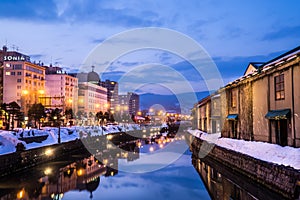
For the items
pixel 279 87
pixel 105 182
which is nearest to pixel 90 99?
pixel 105 182

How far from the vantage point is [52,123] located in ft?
200

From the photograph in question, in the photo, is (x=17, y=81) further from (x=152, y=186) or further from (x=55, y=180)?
(x=152, y=186)

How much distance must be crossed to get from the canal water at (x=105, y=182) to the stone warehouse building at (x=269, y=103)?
5.22m

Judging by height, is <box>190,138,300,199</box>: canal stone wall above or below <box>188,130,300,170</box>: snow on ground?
below

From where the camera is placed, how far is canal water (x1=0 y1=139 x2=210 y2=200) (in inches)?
674

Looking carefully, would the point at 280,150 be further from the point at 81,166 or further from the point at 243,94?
the point at 81,166

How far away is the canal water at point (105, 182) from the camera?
1712 centimetres

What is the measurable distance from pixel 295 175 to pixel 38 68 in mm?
95672

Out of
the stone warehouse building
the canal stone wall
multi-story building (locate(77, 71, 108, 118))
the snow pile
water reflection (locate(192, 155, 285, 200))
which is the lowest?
water reflection (locate(192, 155, 285, 200))

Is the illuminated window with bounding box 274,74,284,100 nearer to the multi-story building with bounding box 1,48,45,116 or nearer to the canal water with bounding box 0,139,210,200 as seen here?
the canal water with bounding box 0,139,210,200

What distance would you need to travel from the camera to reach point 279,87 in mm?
19109

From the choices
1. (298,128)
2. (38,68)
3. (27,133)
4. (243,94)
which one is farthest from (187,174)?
Answer: (38,68)

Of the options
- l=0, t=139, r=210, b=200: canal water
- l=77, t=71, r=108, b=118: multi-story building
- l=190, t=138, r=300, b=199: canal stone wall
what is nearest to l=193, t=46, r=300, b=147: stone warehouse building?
l=190, t=138, r=300, b=199: canal stone wall

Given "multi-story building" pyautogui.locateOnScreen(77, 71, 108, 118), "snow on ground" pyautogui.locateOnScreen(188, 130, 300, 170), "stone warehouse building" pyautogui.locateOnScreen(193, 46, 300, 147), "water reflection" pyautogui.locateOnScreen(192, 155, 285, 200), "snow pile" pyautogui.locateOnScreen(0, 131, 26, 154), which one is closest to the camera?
"snow on ground" pyautogui.locateOnScreen(188, 130, 300, 170)
